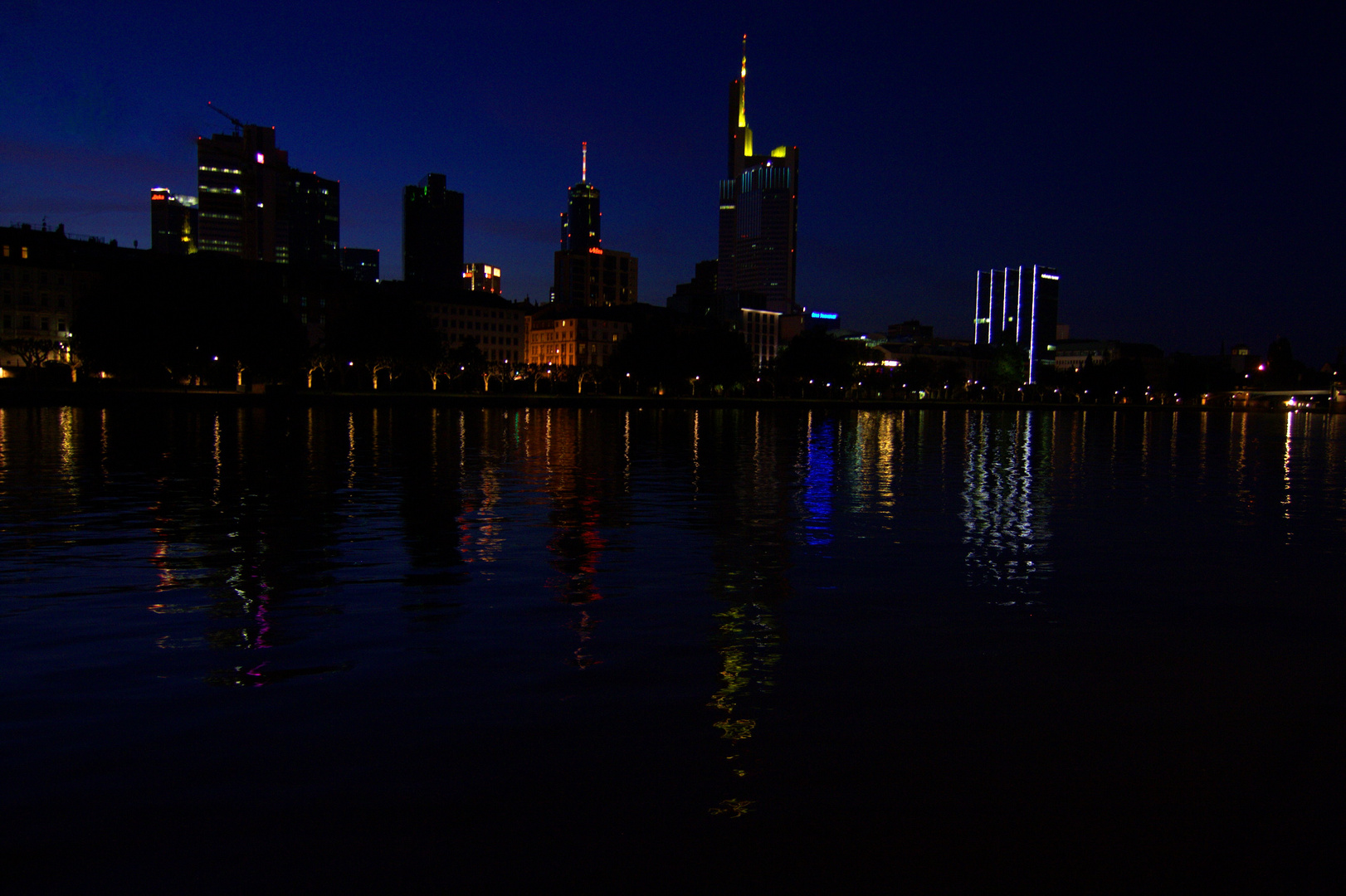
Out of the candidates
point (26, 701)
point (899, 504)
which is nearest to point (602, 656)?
point (26, 701)

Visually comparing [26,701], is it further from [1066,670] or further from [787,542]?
[787,542]

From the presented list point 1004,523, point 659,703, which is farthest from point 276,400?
point 659,703

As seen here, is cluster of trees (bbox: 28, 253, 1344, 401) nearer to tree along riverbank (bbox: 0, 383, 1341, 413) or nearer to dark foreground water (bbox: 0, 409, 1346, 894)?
tree along riverbank (bbox: 0, 383, 1341, 413)

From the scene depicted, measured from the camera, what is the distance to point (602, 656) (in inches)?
364

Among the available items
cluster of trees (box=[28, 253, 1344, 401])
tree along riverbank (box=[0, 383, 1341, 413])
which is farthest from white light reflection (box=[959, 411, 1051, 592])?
cluster of trees (box=[28, 253, 1344, 401])

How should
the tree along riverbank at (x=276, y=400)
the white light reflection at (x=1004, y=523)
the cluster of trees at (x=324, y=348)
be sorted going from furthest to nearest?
the cluster of trees at (x=324, y=348)
the tree along riverbank at (x=276, y=400)
the white light reflection at (x=1004, y=523)

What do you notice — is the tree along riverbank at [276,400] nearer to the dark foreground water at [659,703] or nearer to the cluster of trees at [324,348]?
the cluster of trees at [324,348]

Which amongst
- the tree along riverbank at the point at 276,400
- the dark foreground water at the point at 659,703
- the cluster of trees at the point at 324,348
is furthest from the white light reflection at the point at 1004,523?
the cluster of trees at the point at 324,348

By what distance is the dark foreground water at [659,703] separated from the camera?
5.52 meters

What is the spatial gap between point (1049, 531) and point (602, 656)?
12.6m

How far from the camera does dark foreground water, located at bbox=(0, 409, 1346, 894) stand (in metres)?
5.52

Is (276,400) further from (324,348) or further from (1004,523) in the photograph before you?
(1004,523)

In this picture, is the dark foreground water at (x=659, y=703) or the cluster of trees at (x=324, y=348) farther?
the cluster of trees at (x=324, y=348)

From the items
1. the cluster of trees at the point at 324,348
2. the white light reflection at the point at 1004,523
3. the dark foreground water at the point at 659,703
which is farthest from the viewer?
the cluster of trees at the point at 324,348
